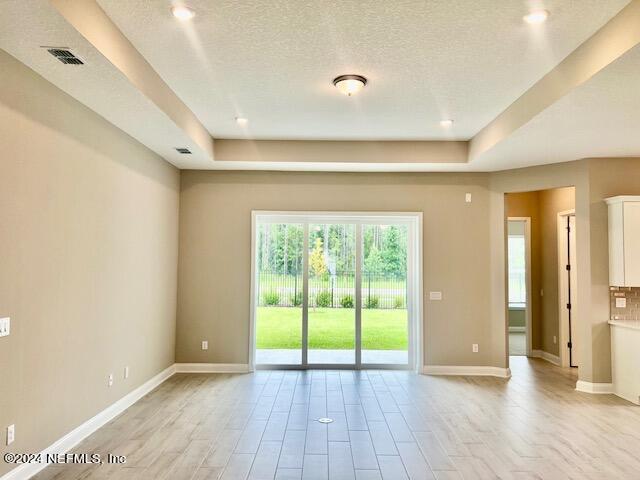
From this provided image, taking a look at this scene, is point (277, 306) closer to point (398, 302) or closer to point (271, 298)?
point (271, 298)

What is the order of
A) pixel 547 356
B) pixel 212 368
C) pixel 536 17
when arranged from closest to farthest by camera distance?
pixel 536 17, pixel 212 368, pixel 547 356

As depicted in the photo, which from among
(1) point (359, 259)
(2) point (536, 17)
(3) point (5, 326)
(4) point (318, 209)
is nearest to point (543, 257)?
(1) point (359, 259)

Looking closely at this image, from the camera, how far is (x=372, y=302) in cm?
641

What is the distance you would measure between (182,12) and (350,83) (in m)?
1.45

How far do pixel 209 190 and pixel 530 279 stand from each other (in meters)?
5.37

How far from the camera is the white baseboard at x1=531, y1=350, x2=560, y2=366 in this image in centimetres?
681

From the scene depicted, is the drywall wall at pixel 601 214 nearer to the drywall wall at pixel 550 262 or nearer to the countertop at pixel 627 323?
the countertop at pixel 627 323

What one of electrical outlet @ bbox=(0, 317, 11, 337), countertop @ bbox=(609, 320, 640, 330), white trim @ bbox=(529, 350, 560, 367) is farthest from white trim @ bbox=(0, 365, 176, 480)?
white trim @ bbox=(529, 350, 560, 367)

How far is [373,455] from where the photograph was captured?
135 inches

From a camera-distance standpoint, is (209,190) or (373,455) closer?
(373,455)

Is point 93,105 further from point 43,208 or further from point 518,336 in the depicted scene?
point 518,336

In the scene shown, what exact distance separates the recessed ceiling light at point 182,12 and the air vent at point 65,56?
2.22 feet

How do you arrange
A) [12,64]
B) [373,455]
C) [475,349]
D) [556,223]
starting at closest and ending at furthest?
1. [12,64]
2. [373,455]
3. [475,349]
4. [556,223]

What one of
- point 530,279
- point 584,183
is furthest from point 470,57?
point 530,279
